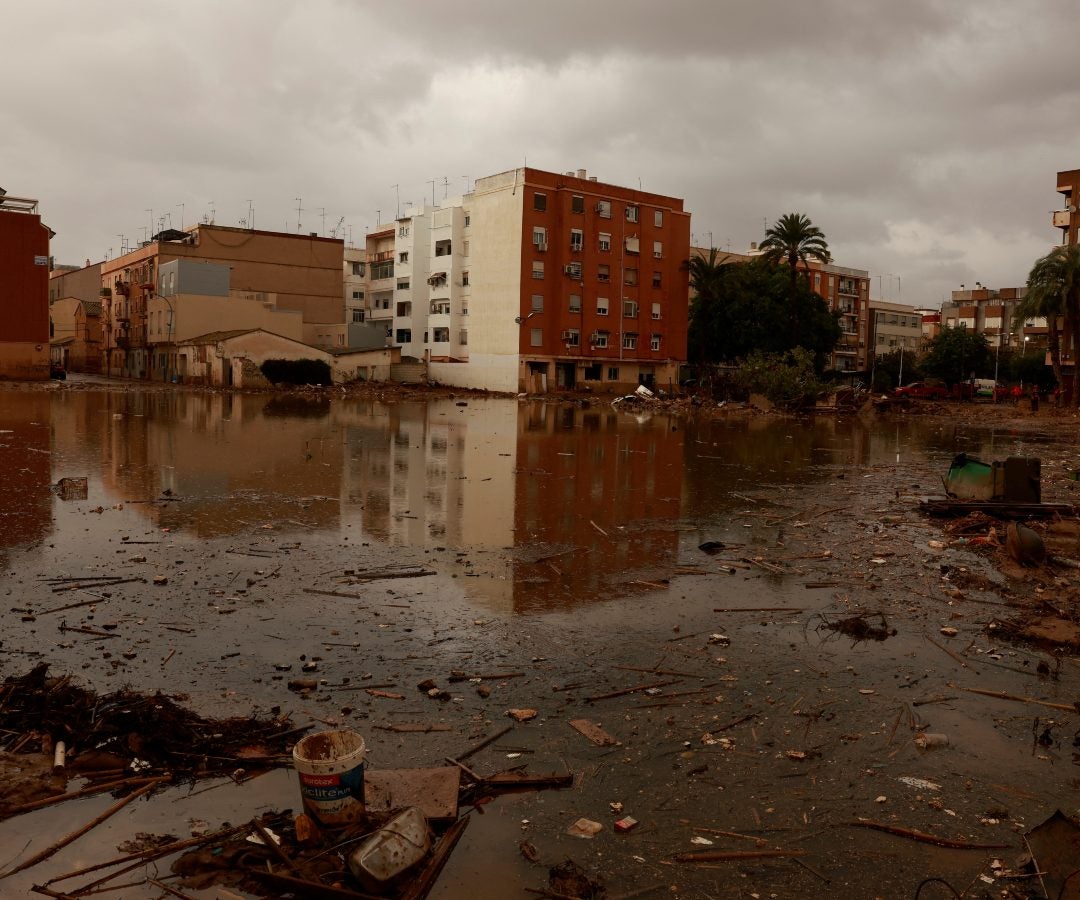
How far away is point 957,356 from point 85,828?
286 feet

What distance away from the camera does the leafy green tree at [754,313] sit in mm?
66688

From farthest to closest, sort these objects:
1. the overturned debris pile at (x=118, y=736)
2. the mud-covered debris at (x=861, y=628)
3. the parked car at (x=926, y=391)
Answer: the parked car at (x=926, y=391) → the mud-covered debris at (x=861, y=628) → the overturned debris pile at (x=118, y=736)

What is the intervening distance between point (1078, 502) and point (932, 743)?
36.8ft

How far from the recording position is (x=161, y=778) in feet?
14.4

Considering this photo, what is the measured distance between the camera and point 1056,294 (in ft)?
176

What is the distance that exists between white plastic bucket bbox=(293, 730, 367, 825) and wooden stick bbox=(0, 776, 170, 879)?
967 mm

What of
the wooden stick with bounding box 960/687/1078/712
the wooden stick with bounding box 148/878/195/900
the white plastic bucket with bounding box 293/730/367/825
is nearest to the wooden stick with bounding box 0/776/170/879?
the wooden stick with bounding box 148/878/195/900

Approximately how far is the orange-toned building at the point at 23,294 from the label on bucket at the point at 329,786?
5858 centimetres

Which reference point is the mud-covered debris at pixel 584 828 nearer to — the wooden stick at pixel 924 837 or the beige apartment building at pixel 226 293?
the wooden stick at pixel 924 837

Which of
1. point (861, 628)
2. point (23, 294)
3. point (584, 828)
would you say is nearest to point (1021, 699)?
point (861, 628)

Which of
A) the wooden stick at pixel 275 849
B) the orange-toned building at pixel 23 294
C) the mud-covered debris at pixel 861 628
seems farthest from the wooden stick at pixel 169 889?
the orange-toned building at pixel 23 294

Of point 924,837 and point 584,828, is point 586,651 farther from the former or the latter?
point 924,837

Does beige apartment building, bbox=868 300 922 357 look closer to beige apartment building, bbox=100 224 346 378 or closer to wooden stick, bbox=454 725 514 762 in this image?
beige apartment building, bbox=100 224 346 378

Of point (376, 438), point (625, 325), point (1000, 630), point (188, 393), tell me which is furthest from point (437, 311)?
point (1000, 630)
